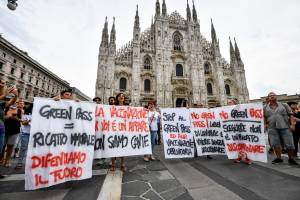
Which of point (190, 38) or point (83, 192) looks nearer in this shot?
point (83, 192)

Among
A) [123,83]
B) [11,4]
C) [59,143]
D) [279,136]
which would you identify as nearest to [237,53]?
[123,83]

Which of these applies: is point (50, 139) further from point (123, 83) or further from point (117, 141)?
point (123, 83)

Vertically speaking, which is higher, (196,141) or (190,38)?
(190,38)

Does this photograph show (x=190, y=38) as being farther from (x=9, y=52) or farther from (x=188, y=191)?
(x=188, y=191)

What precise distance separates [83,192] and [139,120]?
5.89 ft

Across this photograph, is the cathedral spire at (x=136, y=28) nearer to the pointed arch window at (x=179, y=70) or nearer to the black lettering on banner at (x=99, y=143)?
the pointed arch window at (x=179, y=70)

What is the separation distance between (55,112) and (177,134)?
2.89 metres

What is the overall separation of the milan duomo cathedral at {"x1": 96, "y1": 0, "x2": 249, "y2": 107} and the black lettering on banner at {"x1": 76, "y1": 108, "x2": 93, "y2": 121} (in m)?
17.9

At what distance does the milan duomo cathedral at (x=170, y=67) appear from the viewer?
22328mm

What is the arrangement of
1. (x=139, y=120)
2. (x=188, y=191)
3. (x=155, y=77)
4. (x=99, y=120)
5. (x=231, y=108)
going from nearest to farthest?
(x=188, y=191), (x=99, y=120), (x=139, y=120), (x=231, y=108), (x=155, y=77)

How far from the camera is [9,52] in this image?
19.3 meters

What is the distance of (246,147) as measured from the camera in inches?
145

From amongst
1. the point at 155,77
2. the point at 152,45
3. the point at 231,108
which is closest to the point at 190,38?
the point at 152,45

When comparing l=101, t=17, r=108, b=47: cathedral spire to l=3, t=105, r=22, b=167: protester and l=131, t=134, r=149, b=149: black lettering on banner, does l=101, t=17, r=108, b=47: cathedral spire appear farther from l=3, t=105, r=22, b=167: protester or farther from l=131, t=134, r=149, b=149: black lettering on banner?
l=131, t=134, r=149, b=149: black lettering on banner
